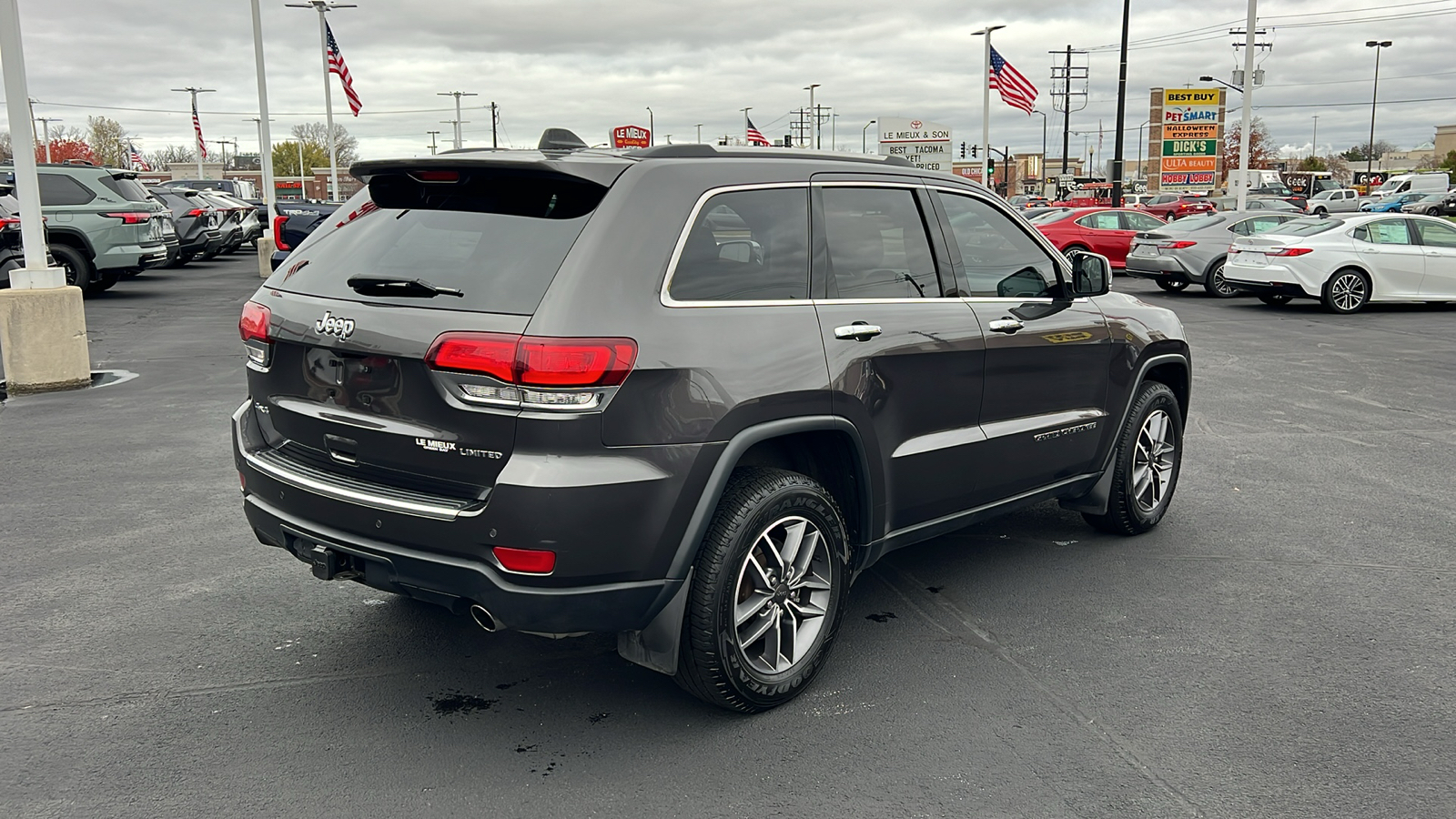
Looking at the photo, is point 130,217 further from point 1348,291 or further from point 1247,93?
point 1247,93

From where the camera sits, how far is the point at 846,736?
3701 mm

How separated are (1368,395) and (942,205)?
7.27 m

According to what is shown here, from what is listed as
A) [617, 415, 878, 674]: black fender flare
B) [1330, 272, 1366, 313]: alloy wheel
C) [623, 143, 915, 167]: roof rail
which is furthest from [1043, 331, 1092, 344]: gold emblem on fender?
[1330, 272, 1366, 313]: alloy wheel

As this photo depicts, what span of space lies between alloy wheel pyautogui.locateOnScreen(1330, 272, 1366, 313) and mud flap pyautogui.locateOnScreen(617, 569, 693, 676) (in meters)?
16.6

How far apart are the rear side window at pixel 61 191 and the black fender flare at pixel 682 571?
16482 millimetres

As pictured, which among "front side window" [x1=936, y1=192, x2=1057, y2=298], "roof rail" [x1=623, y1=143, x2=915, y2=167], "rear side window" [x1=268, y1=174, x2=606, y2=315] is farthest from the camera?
"front side window" [x1=936, y1=192, x2=1057, y2=298]

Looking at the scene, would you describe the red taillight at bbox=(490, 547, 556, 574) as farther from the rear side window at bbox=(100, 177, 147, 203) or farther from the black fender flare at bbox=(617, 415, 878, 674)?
the rear side window at bbox=(100, 177, 147, 203)

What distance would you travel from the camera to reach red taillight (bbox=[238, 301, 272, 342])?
12.8 ft

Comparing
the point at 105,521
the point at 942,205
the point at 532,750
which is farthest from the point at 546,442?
the point at 105,521

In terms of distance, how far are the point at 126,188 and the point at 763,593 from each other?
18230 mm

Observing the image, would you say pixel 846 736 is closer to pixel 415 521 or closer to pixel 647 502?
pixel 647 502

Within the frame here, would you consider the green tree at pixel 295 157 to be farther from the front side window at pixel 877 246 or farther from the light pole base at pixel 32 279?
the front side window at pixel 877 246

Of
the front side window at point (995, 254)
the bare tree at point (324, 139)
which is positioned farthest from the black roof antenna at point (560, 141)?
the bare tree at point (324, 139)

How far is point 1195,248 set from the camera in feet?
65.6
